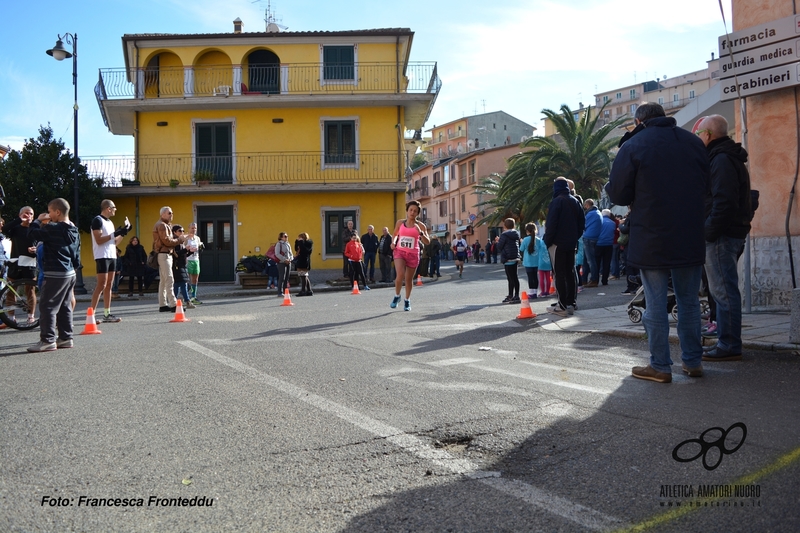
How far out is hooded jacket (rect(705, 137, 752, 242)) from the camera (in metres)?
6.22

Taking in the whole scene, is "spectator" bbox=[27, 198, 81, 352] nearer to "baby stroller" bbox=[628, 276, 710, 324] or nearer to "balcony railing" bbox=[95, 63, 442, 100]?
"baby stroller" bbox=[628, 276, 710, 324]

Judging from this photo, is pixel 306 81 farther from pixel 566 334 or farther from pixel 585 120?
pixel 566 334

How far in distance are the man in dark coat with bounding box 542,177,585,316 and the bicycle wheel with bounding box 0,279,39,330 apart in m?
8.42

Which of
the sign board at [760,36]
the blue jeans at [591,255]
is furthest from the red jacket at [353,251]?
the sign board at [760,36]

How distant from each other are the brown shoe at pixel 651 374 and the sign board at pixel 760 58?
5.68 m

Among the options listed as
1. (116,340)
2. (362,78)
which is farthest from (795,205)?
(362,78)

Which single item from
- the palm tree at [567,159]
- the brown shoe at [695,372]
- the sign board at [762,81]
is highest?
the palm tree at [567,159]

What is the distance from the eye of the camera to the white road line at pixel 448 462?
2926 mm

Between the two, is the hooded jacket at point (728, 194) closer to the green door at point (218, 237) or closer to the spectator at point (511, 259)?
the spectator at point (511, 259)

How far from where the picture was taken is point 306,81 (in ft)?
99.8

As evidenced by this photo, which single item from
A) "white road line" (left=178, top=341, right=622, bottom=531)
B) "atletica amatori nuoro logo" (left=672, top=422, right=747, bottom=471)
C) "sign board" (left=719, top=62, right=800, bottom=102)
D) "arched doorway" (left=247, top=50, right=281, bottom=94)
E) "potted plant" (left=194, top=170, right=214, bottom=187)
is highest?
"arched doorway" (left=247, top=50, right=281, bottom=94)

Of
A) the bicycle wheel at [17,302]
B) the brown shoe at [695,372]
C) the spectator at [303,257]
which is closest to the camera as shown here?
the brown shoe at [695,372]

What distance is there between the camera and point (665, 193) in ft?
17.8

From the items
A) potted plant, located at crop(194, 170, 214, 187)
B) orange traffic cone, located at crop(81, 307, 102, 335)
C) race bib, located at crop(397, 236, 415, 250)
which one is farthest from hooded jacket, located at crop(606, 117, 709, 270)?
potted plant, located at crop(194, 170, 214, 187)
